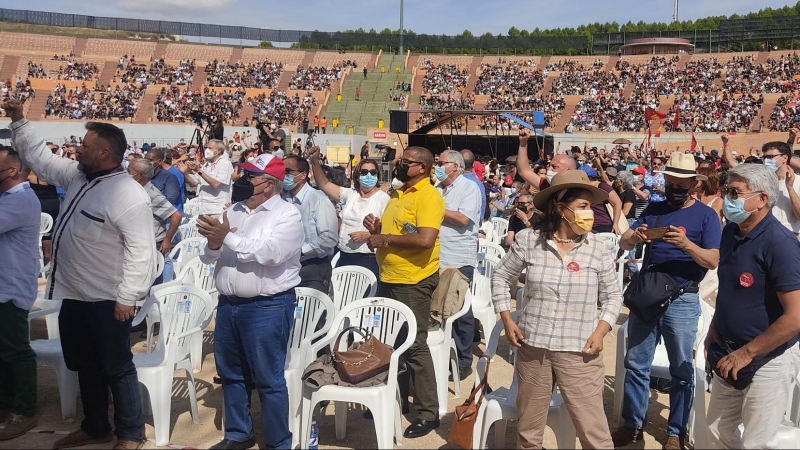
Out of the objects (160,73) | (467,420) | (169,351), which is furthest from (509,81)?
(467,420)

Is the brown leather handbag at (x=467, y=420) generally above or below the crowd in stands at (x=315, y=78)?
below

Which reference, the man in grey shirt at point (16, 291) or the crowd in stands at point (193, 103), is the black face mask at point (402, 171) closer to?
the man in grey shirt at point (16, 291)

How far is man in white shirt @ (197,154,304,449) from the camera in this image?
360 centimetres

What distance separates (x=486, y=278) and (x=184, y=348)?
104 inches

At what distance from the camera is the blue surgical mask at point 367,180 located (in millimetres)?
5488

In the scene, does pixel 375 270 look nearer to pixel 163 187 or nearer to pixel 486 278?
pixel 486 278

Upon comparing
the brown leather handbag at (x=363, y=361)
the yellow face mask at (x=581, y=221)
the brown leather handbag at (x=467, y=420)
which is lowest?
the brown leather handbag at (x=467, y=420)

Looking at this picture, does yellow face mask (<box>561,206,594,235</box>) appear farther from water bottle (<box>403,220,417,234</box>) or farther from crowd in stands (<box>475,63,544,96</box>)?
crowd in stands (<box>475,63,544,96</box>)

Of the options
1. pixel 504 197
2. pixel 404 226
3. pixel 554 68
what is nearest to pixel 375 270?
pixel 404 226

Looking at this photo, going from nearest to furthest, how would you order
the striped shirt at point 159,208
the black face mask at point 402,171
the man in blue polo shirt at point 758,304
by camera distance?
the man in blue polo shirt at point 758,304
the black face mask at point 402,171
the striped shirt at point 159,208

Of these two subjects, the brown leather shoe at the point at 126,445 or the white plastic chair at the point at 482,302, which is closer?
the brown leather shoe at the point at 126,445

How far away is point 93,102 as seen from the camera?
1394 inches

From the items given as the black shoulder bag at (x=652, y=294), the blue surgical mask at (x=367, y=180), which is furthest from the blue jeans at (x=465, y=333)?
the black shoulder bag at (x=652, y=294)

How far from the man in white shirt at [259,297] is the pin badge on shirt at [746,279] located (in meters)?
2.24
